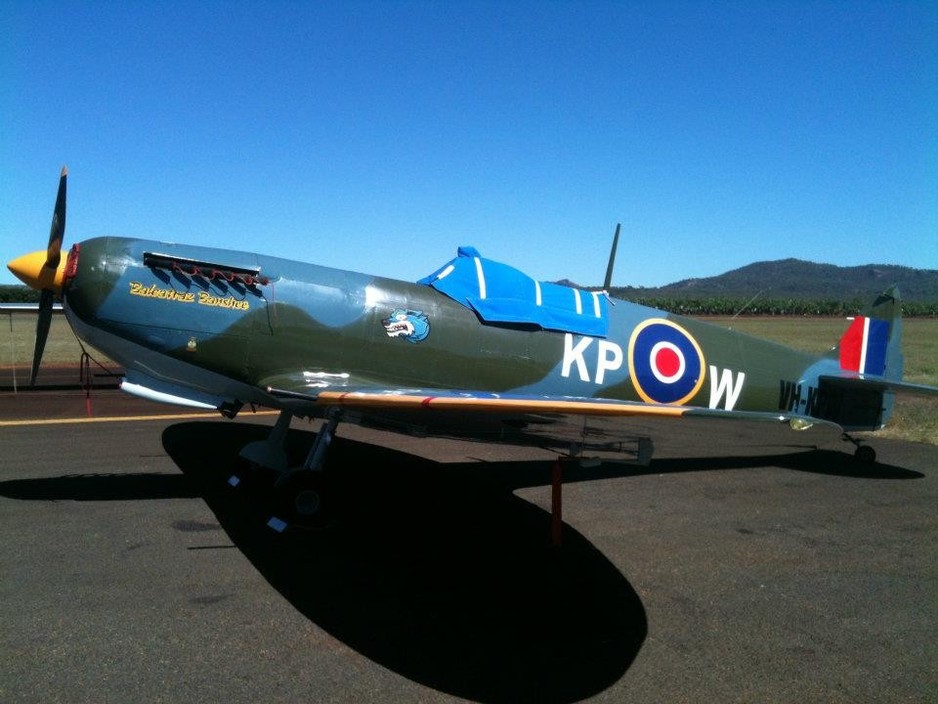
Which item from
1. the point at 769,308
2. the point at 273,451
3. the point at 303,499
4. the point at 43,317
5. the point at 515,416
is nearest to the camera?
the point at 515,416

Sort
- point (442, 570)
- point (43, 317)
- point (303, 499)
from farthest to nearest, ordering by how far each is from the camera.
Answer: point (43, 317) → point (303, 499) → point (442, 570)

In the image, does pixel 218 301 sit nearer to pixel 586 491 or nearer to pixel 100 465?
pixel 100 465

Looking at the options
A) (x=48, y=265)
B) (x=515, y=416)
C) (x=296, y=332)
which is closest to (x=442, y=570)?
(x=515, y=416)

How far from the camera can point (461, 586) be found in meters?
4.45

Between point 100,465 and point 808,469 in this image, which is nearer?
point 100,465

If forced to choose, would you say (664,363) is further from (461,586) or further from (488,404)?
(461,586)

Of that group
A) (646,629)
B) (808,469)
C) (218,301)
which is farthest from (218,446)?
(808,469)

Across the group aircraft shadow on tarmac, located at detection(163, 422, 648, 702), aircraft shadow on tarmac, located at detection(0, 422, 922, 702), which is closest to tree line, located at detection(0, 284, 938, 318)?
aircraft shadow on tarmac, located at detection(0, 422, 922, 702)

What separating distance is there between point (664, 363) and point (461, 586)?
3896 mm

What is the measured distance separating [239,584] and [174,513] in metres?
1.76

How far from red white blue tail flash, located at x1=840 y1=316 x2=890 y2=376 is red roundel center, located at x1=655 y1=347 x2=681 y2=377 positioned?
358 cm

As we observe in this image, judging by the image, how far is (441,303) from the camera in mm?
6172

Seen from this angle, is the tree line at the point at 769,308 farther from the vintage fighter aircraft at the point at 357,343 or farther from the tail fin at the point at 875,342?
the vintage fighter aircraft at the point at 357,343

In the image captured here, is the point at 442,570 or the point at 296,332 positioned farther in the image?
the point at 296,332
